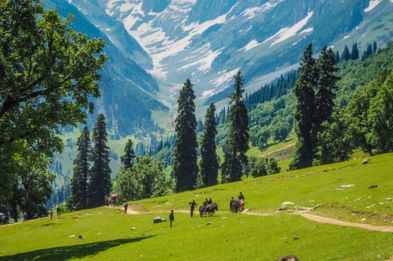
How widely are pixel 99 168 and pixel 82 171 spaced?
639 cm

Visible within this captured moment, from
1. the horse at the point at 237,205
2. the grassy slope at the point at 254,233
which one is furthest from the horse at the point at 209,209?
the horse at the point at 237,205

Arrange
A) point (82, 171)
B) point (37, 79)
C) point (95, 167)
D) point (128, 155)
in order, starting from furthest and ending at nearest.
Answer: point (128, 155) → point (82, 171) → point (95, 167) → point (37, 79)

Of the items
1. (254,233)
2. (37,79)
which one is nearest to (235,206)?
(254,233)

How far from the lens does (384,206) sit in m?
38.8

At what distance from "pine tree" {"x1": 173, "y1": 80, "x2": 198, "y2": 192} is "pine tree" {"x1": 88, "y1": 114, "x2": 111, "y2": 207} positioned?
1955cm

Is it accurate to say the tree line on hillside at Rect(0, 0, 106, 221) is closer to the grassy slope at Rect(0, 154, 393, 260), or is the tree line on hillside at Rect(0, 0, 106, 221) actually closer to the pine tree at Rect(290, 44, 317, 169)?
the grassy slope at Rect(0, 154, 393, 260)

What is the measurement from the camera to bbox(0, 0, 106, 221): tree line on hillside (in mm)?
43188

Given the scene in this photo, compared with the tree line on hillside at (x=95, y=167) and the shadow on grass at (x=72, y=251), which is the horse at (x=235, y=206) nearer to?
the shadow on grass at (x=72, y=251)

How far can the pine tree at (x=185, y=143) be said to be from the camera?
120m

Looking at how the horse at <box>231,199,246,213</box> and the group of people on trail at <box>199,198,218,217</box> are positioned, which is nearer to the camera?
the horse at <box>231,199,246,213</box>

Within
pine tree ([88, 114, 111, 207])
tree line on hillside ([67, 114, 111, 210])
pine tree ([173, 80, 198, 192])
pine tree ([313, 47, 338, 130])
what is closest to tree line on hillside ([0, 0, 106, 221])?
pine tree ([313, 47, 338, 130])

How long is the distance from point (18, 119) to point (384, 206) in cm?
3234

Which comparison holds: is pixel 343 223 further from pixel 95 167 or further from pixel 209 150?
pixel 95 167

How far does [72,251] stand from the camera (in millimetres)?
45469
